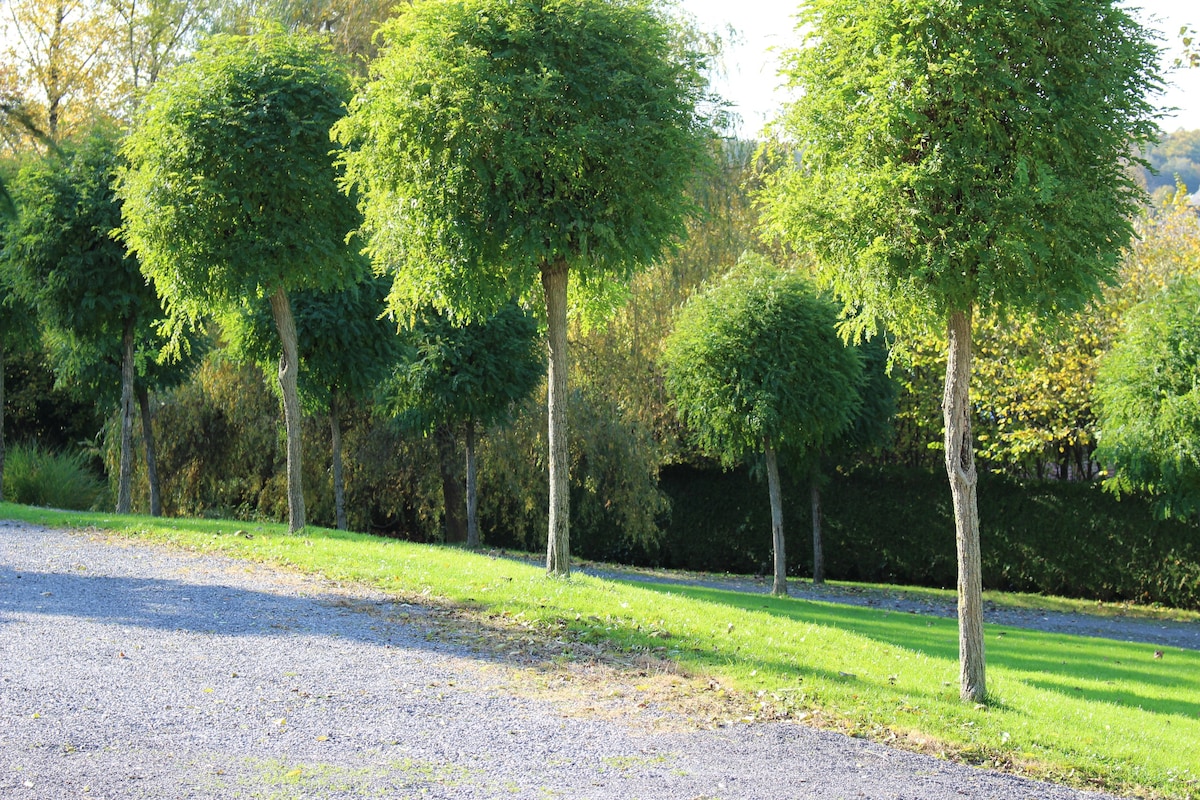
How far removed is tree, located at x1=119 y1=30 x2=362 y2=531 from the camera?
47.2 feet

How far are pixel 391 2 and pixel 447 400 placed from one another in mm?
11364

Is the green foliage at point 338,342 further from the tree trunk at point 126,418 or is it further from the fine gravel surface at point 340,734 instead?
the fine gravel surface at point 340,734

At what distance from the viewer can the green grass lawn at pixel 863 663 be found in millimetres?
7168

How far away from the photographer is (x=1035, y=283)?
7.80 metres

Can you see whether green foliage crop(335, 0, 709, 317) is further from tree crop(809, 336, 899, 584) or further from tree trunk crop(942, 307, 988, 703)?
tree crop(809, 336, 899, 584)

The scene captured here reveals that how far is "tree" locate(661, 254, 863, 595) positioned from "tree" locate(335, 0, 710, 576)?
6.98 m

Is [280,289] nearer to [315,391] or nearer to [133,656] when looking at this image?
[315,391]

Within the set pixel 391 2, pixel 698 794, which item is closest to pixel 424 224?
pixel 698 794

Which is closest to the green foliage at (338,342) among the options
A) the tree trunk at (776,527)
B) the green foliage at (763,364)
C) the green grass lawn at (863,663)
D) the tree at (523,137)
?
the green grass lawn at (863,663)

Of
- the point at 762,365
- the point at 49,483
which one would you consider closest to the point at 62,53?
the point at 49,483

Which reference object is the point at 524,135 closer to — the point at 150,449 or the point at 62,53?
the point at 150,449

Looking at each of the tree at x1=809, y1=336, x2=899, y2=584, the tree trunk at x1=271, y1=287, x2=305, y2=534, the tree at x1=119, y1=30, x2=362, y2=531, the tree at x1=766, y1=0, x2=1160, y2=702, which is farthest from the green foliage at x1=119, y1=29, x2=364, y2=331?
the tree at x1=809, y1=336, x2=899, y2=584

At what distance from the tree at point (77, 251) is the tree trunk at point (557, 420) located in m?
9.60

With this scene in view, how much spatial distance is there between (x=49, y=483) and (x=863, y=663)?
68.4 ft
